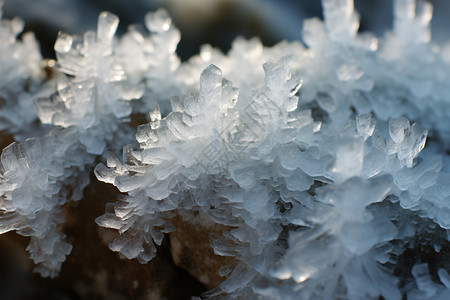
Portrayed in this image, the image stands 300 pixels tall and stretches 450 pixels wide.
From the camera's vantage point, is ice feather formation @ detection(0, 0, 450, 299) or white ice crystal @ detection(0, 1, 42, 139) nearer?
ice feather formation @ detection(0, 0, 450, 299)

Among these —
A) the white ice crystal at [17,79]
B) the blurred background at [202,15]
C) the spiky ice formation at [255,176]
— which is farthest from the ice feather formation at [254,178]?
the blurred background at [202,15]

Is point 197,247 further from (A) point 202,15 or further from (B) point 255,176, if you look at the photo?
(A) point 202,15

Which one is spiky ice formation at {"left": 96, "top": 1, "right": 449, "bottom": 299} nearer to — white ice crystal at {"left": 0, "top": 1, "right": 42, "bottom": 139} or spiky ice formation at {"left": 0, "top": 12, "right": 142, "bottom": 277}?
spiky ice formation at {"left": 0, "top": 12, "right": 142, "bottom": 277}

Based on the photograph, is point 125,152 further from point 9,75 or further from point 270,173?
point 9,75

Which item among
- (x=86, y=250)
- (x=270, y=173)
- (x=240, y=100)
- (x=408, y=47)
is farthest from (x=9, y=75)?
(x=408, y=47)

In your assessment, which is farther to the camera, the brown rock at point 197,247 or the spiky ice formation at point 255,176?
the brown rock at point 197,247

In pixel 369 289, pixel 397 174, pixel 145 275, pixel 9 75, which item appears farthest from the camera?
pixel 9 75

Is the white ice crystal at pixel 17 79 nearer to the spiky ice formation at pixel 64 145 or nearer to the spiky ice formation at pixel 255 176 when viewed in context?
the spiky ice formation at pixel 64 145

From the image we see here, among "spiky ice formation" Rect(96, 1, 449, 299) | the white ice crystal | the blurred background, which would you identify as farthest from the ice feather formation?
the blurred background
